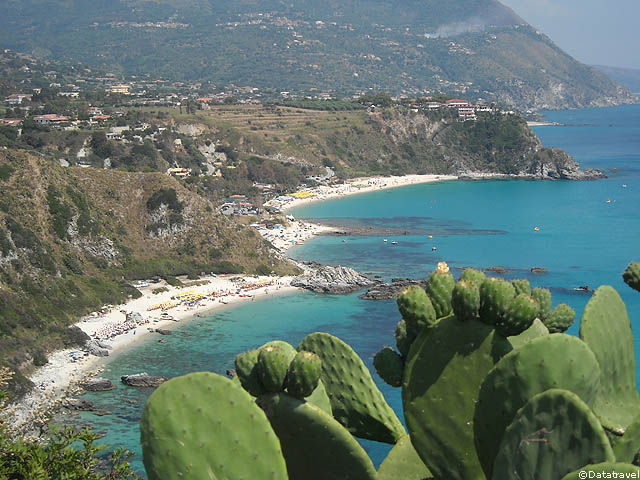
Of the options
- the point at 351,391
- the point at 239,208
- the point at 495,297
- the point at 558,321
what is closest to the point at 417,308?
the point at 495,297

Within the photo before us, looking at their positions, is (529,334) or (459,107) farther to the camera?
(459,107)

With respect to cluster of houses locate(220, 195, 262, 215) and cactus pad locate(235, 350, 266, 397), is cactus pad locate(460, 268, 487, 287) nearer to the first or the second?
cactus pad locate(235, 350, 266, 397)

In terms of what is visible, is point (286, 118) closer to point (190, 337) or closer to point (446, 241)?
point (446, 241)

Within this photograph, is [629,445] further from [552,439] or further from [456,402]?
[552,439]

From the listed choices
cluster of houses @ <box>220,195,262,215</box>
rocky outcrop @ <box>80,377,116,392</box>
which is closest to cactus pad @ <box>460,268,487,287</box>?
rocky outcrop @ <box>80,377,116,392</box>

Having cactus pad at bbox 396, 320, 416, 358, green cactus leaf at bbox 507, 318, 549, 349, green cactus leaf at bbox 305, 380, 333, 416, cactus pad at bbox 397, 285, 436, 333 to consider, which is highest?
cactus pad at bbox 397, 285, 436, 333
